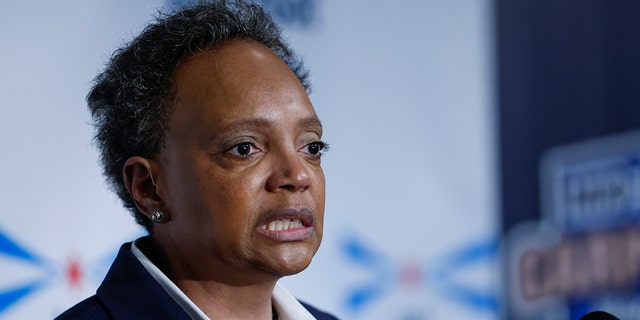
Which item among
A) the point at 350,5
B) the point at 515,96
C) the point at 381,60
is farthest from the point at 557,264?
the point at 350,5

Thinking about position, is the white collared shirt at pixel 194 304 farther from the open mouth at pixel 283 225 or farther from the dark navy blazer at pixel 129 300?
the open mouth at pixel 283 225

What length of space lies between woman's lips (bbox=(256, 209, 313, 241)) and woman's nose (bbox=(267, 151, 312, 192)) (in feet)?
0.11

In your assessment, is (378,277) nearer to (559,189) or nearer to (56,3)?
(559,189)

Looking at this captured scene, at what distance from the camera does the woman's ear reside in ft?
4.79

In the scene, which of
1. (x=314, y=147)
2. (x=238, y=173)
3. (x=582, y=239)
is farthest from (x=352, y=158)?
(x=238, y=173)

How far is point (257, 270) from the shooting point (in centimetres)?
138

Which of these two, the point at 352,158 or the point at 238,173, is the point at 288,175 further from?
the point at 352,158

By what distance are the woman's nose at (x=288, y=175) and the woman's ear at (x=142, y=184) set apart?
0.20 m

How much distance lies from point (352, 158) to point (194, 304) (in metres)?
1.35

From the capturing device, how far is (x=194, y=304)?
139 cm

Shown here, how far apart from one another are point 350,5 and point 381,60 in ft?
0.61

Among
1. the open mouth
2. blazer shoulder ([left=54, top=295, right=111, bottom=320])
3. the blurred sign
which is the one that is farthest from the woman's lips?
the blurred sign

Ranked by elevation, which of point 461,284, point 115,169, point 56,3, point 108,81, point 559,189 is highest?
point 56,3

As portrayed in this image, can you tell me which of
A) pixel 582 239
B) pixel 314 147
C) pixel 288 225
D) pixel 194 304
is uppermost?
pixel 314 147
